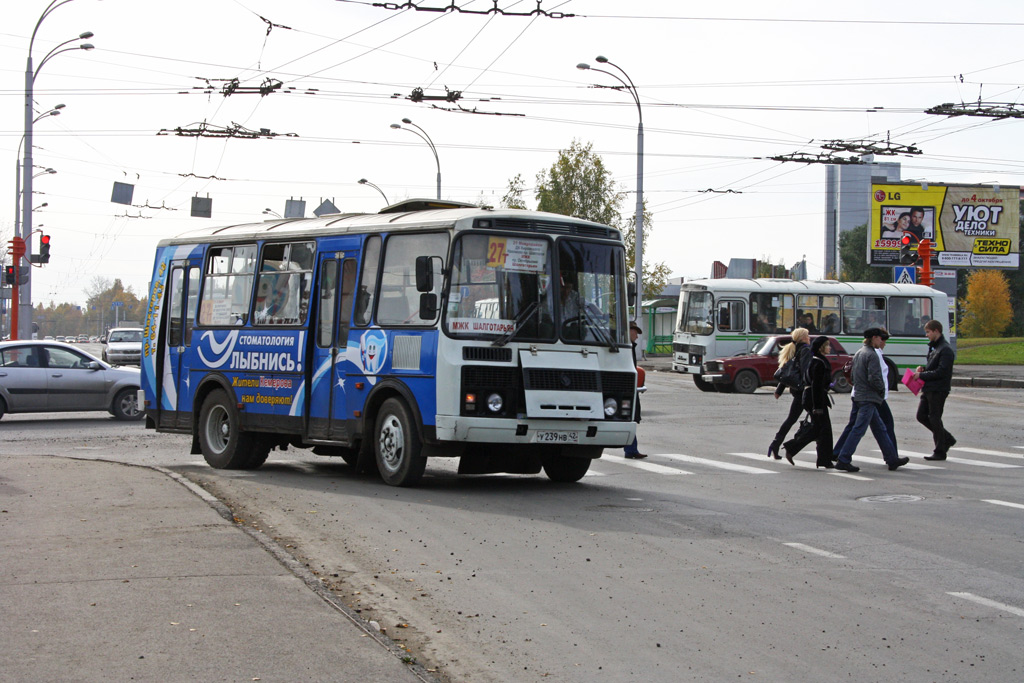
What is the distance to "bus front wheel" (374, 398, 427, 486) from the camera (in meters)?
11.9

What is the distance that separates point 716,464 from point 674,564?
7.65m

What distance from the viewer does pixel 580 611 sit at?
6812 millimetres

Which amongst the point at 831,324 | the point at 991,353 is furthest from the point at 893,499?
the point at 991,353

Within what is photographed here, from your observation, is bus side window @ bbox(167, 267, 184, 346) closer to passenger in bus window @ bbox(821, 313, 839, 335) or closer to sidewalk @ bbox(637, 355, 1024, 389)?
passenger in bus window @ bbox(821, 313, 839, 335)

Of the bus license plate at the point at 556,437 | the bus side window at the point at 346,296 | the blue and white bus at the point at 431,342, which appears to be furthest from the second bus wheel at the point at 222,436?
the bus license plate at the point at 556,437

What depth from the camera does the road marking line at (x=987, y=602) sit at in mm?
6953

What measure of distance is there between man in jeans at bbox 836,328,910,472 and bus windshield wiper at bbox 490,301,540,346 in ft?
16.6

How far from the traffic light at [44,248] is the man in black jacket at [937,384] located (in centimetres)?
2834

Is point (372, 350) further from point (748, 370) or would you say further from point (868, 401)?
point (748, 370)

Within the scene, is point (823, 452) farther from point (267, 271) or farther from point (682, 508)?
point (267, 271)

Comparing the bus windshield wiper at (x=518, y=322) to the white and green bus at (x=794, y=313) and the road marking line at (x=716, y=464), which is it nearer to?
the road marking line at (x=716, y=464)

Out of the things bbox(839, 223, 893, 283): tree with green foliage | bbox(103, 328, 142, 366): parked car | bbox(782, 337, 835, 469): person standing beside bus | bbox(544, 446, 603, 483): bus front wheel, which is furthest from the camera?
bbox(839, 223, 893, 283): tree with green foliage

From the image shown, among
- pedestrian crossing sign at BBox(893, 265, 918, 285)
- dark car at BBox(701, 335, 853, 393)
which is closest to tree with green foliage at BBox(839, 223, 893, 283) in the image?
pedestrian crossing sign at BBox(893, 265, 918, 285)

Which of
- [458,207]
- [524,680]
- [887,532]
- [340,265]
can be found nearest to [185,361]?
[340,265]
